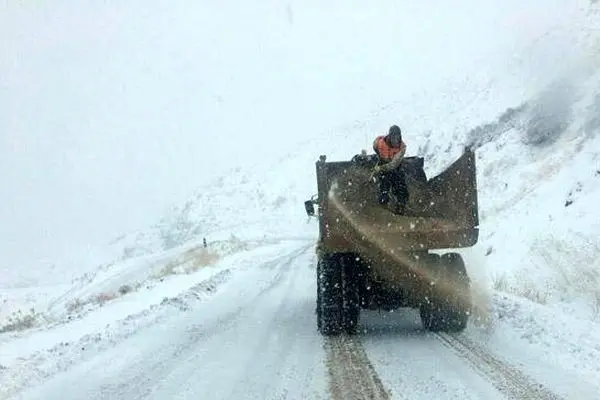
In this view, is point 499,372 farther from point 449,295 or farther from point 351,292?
point 351,292

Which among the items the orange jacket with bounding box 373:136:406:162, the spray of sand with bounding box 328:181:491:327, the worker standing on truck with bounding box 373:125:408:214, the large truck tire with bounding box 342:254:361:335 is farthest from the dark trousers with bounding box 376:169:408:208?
the large truck tire with bounding box 342:254:361:335

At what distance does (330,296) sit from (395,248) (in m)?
1.03

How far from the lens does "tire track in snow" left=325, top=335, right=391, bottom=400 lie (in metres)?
5.70

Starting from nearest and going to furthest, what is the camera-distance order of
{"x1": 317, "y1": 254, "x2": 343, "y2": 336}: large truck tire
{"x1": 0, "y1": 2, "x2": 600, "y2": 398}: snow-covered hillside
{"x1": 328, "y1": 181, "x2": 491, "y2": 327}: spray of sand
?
{"x1": 0, "y1": 2, "x2": 600, "y2": 398}: snow-covered hillside < {"x1": 328, "y1": 181, "x2": 491, "y2": 327}: spray of sand < {"x1": 317, "y1": 254, "x2": 343, "y2": 336}: large truck tire

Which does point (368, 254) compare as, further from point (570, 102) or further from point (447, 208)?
point (570, 102)

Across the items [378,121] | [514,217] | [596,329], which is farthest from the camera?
[378,121]

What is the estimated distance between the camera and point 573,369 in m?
6.32

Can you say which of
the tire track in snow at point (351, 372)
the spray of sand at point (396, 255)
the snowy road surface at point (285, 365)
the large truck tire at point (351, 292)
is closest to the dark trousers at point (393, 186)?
the spray of sand at point (396, 255)

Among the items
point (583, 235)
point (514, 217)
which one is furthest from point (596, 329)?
point (514, 217)

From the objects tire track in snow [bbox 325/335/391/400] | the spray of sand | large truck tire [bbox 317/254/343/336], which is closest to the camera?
tire track in snow [bbox 325/335/391/400]

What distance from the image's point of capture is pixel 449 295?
8.34 m

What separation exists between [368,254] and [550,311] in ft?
8.89

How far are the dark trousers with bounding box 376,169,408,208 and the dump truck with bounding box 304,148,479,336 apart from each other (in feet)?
0.26

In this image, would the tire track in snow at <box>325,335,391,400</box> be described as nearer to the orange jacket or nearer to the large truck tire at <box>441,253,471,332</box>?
the large truck tire at <box>441,253,471,332</box>
